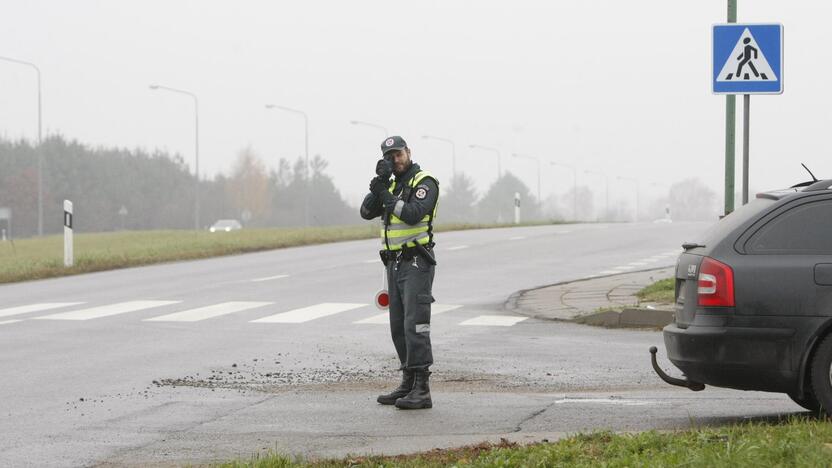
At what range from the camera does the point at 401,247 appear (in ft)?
30.1

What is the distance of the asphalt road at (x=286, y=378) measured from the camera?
7.86 m

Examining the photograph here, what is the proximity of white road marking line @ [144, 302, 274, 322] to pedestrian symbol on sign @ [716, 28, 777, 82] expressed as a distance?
6909 mm

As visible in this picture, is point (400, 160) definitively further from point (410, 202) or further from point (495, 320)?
point (495, 320)

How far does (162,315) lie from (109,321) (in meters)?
0.90

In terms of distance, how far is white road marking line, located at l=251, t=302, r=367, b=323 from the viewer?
16.0m

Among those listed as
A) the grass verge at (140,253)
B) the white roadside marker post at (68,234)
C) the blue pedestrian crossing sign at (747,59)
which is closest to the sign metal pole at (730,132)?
the blue pedestrian crossing sign at (747,59)

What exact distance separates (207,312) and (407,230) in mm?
8376

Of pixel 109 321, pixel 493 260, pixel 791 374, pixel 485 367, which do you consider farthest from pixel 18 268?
pixel 791 374

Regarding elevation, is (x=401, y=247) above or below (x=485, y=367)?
above

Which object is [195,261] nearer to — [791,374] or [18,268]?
[18,268]

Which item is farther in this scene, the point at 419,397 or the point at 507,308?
the point at 507,308

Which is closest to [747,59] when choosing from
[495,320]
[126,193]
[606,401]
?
[495,320]

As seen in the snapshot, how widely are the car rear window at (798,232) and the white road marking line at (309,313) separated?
8.75 metres

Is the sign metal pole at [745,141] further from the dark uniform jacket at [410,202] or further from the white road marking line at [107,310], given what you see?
the white road marking line at [107,310]
